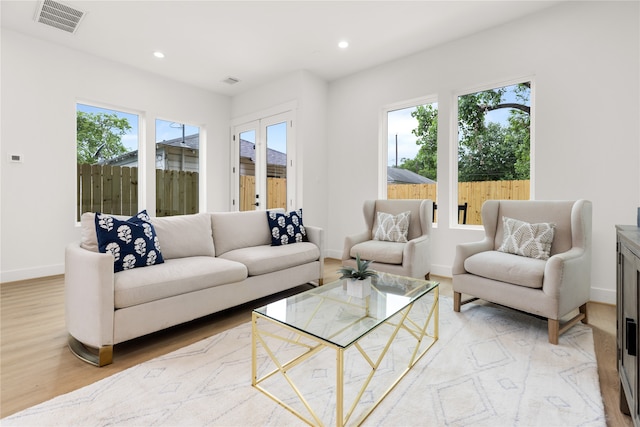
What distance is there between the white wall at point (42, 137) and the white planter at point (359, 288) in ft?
12.8

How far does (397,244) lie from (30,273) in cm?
420

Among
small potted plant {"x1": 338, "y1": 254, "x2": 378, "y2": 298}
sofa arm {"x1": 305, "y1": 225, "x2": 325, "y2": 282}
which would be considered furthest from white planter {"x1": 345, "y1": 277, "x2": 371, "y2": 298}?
sofa arm {"x1": 305, "y1": 225, "x2": 325, "y2": 282}

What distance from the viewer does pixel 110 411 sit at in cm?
141

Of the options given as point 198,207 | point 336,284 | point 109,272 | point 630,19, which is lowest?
point 336,284

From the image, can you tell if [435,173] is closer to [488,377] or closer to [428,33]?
[428,33]

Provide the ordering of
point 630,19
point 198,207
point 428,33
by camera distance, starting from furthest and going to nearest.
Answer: point 198,207, point 428,33, point 630,19

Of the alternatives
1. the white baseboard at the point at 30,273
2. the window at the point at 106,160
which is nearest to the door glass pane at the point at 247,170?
the window at the point at 106,160

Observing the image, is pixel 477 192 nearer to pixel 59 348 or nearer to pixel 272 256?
pixel 272 256

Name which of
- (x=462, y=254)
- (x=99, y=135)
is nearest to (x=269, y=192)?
(x=99, y=135)

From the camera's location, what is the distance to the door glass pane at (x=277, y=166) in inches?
196

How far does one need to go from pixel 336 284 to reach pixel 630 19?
3.47 meters

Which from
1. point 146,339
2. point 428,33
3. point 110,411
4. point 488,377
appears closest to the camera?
point 110,411

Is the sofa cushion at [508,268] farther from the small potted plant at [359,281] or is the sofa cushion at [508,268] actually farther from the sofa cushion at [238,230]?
the sofa cushion at [238,230]

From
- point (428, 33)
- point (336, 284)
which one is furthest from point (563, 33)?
point (336, 284)
